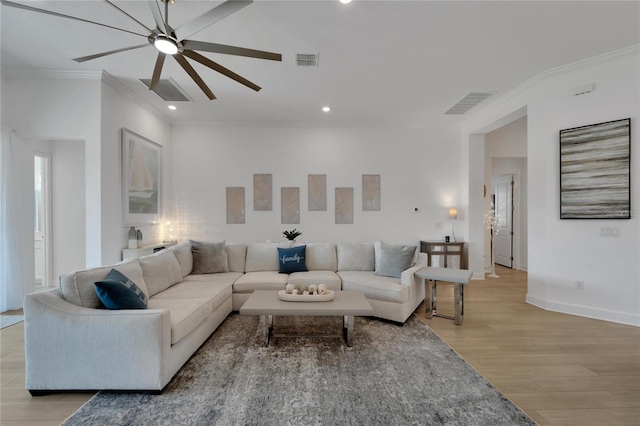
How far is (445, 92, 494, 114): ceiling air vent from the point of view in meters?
4.61

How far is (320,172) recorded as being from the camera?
6102 mm

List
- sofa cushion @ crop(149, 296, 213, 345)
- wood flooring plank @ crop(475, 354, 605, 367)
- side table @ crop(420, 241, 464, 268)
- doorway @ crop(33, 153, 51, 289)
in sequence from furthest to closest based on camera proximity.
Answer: side table @ crop(420, 241, 464, 268) < doorway @ crop(33, 153, 51, 289) < wood flooring plank @ crop(475, 354, 605, 367) < sofa cushion @ crop(149, 296, 213, 345)

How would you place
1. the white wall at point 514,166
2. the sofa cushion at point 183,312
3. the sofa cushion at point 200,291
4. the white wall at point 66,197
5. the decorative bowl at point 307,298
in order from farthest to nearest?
the white wall at point 514,166, the white wall at point 66,197, the sofa cushion at point 200,291, the decorative bowl at point 307,298, the sofa cushion at point 183,312

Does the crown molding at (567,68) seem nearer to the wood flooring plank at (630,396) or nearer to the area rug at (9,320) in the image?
the wood flooring plank at (630,396)

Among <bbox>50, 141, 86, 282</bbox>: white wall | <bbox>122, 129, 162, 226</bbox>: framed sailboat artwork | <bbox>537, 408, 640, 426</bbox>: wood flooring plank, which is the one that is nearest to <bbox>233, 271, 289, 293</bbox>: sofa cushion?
<bbox>122, 129, 162, 226</bbox>: framed sailboat artwork

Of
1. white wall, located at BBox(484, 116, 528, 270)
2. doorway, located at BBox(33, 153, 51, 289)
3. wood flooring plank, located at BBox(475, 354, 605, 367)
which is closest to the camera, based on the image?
wood flooring plank, located at BBox(475, 354, 605, 367)

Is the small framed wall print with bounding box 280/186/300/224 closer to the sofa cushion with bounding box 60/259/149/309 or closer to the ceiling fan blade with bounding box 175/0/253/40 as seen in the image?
the sofa cushion with bounding box 60/259/149/309

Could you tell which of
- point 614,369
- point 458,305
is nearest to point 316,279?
point 458,305

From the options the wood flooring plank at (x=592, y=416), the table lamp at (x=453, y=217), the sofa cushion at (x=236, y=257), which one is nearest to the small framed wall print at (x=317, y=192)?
the sofa cushion at (x=236, y=257)

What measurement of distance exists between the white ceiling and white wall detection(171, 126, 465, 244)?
138 centimetres

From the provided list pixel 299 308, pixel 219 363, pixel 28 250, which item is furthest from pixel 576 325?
pixel 28 250

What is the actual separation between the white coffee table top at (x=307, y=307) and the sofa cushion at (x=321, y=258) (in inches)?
57.5

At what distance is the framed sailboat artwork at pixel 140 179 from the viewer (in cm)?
445

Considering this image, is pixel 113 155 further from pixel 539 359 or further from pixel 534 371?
pixel 539 359
